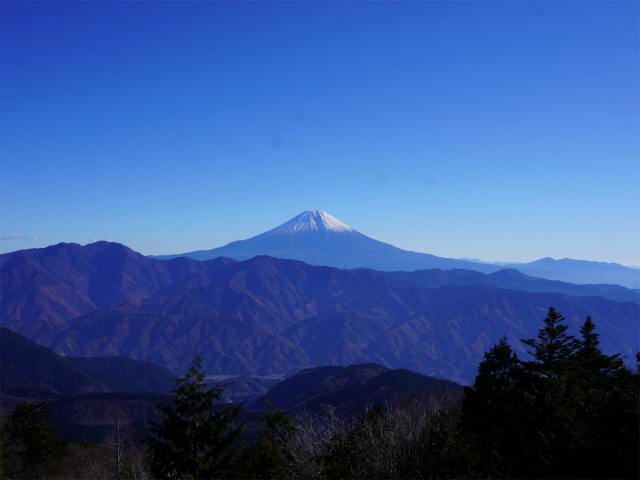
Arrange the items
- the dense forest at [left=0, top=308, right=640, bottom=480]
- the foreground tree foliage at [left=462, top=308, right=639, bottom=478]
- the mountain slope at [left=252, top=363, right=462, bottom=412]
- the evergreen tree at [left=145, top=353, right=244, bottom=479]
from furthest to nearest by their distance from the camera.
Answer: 1. the mountain slope at [left=252, top=363, right=462, bottom=412]
2. the evergreen tree at [left=145, top=353, right=244, bottom=479]
3. the dense forest at [left=0, top=308, right=640, bottom=480]
4. the foreground tree foliage at [left=462, top=308, right=639, bottom=478]

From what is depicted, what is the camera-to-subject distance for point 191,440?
16.9m

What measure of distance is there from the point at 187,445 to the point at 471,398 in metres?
17.1

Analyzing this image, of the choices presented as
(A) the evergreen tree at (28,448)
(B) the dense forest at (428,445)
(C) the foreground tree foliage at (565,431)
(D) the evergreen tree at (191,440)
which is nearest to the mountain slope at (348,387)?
(A) the evergreen tree at (28,448)

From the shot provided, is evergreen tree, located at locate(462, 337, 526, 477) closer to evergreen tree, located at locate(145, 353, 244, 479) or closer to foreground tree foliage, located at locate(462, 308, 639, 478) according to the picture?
foreground tree foliage, located at locate(462, 308, 639, 478)

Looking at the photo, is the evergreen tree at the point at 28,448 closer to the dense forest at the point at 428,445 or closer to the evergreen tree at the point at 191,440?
the dense forest at the point at 428,445

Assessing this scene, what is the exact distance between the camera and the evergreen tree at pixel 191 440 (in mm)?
16375

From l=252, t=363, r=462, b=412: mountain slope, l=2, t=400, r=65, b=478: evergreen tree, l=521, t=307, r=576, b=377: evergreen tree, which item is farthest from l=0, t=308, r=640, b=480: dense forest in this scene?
l=252, t=363, r=462, b=412: mountain slope

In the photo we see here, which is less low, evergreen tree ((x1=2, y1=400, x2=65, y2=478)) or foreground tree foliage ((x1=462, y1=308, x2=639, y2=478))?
foreground tree foliage ((x1=462, y1=308, x2=639, y2=478))

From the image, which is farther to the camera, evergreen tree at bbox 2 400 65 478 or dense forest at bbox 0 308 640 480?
evergreen tree at bbox 2 400 65 478

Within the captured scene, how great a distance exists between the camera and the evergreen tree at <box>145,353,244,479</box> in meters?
16.4

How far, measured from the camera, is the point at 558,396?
15.7 metres

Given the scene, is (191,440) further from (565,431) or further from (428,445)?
(565,431)

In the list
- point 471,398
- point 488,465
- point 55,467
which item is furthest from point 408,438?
point 55,467

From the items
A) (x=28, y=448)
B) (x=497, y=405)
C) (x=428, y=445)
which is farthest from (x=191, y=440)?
(x=28, y=448)
